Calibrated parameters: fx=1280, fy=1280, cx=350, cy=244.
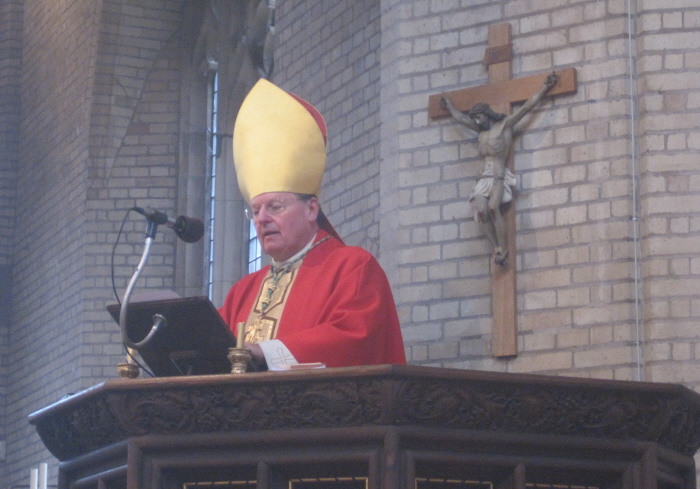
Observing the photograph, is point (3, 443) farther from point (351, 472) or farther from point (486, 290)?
point (351, 472)

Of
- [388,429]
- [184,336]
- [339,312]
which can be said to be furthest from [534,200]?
[388,429]

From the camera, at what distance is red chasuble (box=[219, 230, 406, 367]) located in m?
3.68

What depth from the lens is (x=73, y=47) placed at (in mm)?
11789

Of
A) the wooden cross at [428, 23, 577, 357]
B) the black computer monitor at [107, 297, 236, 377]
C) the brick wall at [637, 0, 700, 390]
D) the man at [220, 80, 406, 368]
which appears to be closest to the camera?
the black computer monitor at [107, 297, 236, 377]

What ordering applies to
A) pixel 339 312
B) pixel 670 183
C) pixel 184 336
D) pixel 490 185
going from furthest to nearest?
1. pixel 490 185
2. pixel 670 183
3. pixel 339 312
4. pixel 184 336

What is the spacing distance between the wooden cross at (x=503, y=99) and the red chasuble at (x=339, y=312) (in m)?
1.97

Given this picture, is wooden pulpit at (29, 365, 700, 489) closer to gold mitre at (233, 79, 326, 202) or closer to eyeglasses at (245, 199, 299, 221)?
eyeglasses at (245, 199, 299, 221)

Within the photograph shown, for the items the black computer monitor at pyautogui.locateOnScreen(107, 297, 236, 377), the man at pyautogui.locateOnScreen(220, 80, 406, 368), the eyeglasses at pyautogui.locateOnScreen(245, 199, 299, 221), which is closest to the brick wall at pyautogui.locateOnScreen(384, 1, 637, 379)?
the man at pyautogui.locateOnScreen(220, 80, 406, 368)

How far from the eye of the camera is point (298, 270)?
4363 mm

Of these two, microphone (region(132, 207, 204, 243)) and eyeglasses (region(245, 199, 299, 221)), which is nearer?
microphone (region(132, 207, 204, 243))

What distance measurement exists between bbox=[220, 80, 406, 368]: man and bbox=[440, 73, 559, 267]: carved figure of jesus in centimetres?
169

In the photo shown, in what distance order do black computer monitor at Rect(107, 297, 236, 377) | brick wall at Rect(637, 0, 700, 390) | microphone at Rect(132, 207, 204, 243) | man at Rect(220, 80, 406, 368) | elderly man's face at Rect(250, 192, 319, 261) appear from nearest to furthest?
1. black computer monitor at Rect(107, 297, 236, 377)
2. microphone at Rect(132, 207, 204, 243)
3. man at Rect(220, 80, 406, 368)
4. elderly man's face at Rect(250, 192, 319, 261)
5. brick wall at Rect(637, 0, 700, 390)

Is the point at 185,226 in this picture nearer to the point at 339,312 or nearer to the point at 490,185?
the point at 339,312

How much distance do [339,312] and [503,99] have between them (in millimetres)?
2849
